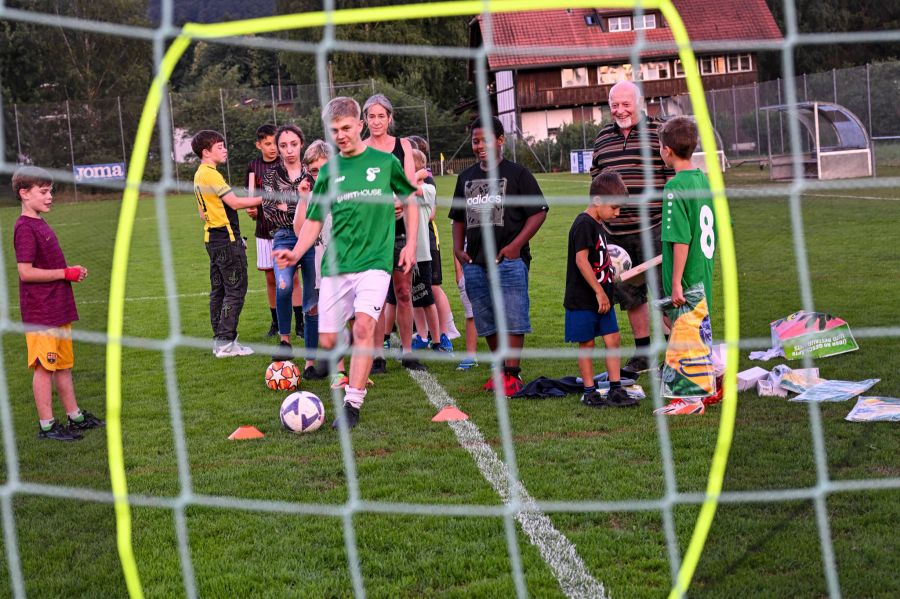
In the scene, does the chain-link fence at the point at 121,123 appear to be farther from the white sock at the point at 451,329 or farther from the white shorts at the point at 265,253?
the white sock at the point at 451,329

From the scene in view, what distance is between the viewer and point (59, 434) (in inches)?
216

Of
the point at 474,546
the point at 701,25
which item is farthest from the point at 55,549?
the point at 701,25

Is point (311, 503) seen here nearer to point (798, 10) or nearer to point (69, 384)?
point (69, 384)

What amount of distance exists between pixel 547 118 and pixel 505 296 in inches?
1660

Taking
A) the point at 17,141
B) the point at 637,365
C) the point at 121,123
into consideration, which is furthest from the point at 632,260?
the point at 17,141

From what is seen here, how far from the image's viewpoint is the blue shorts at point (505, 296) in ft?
19.5

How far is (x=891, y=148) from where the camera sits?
22453 mm

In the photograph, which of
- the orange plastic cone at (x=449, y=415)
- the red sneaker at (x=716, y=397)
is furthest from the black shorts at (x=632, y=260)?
the orange plastic cone at (x=449, y=415)

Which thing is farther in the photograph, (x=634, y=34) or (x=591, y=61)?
(x=591, y=61)

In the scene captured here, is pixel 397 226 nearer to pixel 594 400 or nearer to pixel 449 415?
pixel 449 415

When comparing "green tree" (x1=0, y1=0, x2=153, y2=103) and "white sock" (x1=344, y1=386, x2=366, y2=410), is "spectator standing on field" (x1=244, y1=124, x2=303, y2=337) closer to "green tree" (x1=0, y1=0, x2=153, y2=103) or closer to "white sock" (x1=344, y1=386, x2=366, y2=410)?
"white sock" (x1=344, y1=386, x2=366, y2=410)

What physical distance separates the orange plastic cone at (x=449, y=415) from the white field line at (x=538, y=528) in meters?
0.04

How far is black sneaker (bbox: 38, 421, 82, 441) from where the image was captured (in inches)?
215

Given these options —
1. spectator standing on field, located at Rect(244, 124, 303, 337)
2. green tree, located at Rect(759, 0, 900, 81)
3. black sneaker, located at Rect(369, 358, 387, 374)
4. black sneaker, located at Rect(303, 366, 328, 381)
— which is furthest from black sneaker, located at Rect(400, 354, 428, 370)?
green tree, located at Rect(759, 0, 900, 81)
